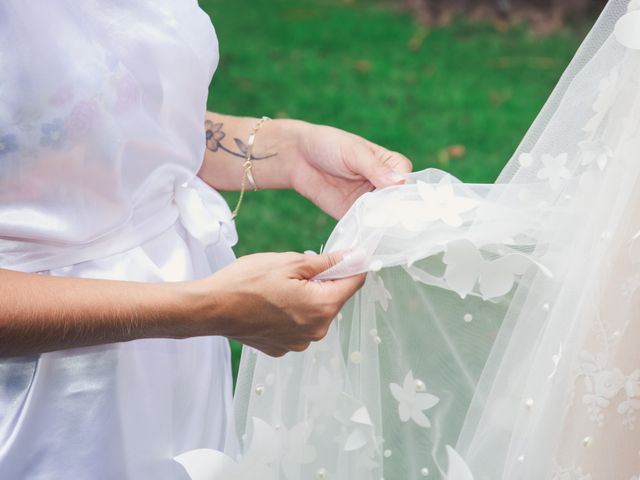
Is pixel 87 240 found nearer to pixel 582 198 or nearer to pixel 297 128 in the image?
pixel 297 128

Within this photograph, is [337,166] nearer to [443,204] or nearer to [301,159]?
[301,159]

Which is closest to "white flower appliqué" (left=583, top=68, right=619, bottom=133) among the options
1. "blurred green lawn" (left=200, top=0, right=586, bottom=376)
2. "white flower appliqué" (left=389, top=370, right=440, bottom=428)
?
"white flower appliqué" (left=389, top=370, right=440, bottom=428)

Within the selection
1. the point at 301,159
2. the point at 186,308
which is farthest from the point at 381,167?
the point at 186,308

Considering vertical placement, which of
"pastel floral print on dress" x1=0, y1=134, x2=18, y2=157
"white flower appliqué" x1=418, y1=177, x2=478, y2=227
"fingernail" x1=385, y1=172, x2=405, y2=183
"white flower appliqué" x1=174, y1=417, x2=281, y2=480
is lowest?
"white flower appliqué" x1=174, y1=417, x2=281, y2=480

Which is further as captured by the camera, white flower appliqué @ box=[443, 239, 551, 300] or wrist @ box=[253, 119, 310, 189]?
wrist @ box=[253, 119, 310, 189]

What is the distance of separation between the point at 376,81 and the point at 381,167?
11.5 feet

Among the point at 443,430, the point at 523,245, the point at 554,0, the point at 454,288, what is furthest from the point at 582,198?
the point at 554,0

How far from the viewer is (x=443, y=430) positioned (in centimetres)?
134

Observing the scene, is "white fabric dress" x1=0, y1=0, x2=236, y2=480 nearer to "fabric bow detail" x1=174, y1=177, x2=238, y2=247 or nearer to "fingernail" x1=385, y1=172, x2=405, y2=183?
"fabric bow detail" x1=174, y1=177, x2=238, y2=247

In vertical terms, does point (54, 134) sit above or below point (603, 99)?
below

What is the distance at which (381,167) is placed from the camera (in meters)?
1.44

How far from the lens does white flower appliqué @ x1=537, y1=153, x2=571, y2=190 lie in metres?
1.21

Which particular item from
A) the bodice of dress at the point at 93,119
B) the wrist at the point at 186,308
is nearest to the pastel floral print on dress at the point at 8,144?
the bodice of dress at the point at 93,119

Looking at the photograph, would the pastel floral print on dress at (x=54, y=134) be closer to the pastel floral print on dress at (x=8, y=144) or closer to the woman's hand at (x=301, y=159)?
the pastel floral print on dress at (x=8, y=144)
